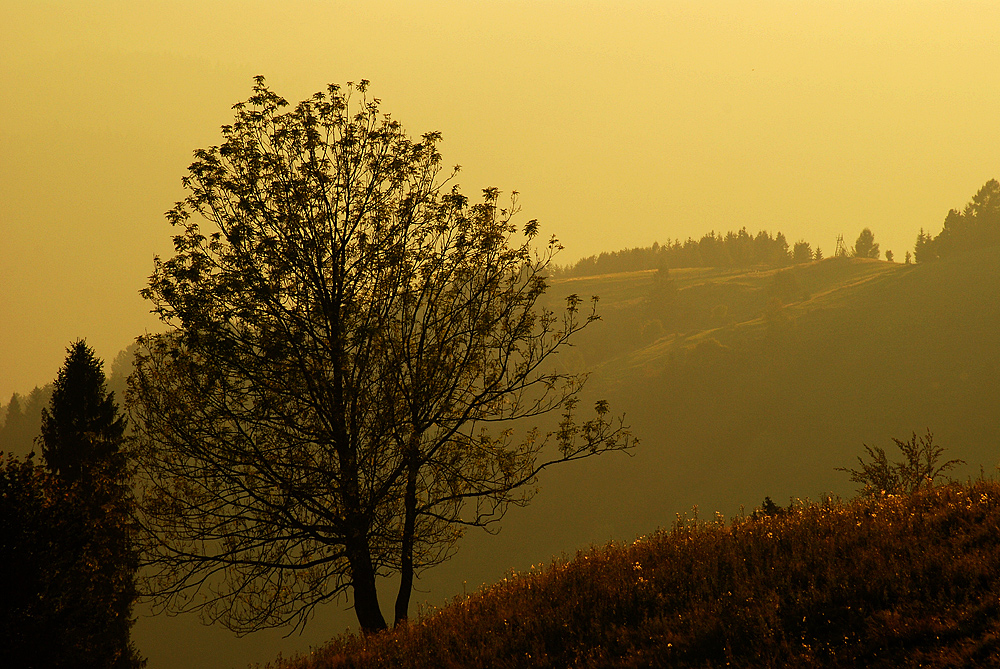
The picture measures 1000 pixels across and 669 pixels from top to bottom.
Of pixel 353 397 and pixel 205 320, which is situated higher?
pixel 205 320

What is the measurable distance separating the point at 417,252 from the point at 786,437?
129446 mm

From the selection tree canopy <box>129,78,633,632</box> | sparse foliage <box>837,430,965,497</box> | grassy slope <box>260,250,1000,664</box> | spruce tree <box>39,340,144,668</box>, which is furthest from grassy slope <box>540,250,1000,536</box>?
spruce tree <box>39,340,144,668</box>

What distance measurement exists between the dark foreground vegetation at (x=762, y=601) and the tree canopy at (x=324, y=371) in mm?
2568

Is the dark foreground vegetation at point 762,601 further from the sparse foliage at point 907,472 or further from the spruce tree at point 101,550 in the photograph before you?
the spruce tree at point 101,550

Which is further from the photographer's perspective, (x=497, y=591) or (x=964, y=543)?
(x=497, y=591)

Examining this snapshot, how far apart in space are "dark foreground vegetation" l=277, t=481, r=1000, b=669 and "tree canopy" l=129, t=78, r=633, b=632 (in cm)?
257

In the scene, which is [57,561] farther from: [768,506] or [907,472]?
[907,472]

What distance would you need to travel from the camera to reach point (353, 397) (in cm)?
1263

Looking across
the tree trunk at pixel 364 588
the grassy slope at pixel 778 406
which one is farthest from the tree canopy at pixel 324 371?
the grassy slope at pixel 778 406

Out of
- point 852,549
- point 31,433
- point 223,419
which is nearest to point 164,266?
point 223,419

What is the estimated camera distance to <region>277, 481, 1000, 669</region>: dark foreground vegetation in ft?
23.0

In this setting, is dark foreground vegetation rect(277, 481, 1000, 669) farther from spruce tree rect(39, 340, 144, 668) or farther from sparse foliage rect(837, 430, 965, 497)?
spruce tree rect(39, 340, 144, 668)

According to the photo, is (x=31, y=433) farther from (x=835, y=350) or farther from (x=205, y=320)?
(x=835, y=350)

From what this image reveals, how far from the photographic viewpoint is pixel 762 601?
8.02 metres
